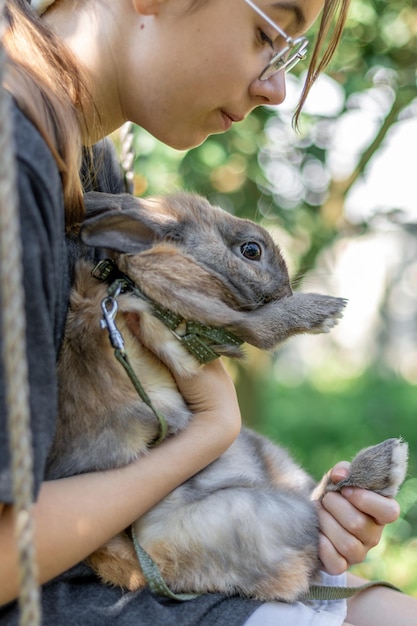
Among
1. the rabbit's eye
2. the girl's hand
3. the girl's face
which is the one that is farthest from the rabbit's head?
the girl's hand

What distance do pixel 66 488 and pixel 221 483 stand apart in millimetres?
456

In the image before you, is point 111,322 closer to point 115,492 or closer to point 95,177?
point 115,492

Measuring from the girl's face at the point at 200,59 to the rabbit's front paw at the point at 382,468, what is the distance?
101cm

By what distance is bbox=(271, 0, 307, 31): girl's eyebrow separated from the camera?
6.34ft

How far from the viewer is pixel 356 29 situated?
11.9 feet

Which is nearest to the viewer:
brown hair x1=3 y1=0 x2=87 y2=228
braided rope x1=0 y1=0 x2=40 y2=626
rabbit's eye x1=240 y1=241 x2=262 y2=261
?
braided rope x1=0 y1=0 x2=40 y2=626

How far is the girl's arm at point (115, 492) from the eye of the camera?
1603 mm

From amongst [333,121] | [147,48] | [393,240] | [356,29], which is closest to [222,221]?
[147,48]

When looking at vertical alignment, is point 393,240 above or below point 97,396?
above

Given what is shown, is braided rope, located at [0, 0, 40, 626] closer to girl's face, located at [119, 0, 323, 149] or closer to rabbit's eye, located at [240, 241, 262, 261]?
girl's face, located at [119, 0, 323, 149]

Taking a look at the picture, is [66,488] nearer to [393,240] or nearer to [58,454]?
[58,454]

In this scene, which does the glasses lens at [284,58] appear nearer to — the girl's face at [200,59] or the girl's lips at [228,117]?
the girl's face at [200,59]

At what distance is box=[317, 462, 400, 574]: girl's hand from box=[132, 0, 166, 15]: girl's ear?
1.36 meters

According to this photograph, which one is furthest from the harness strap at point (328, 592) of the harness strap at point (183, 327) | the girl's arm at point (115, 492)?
the harness strap at point (183, 327)
